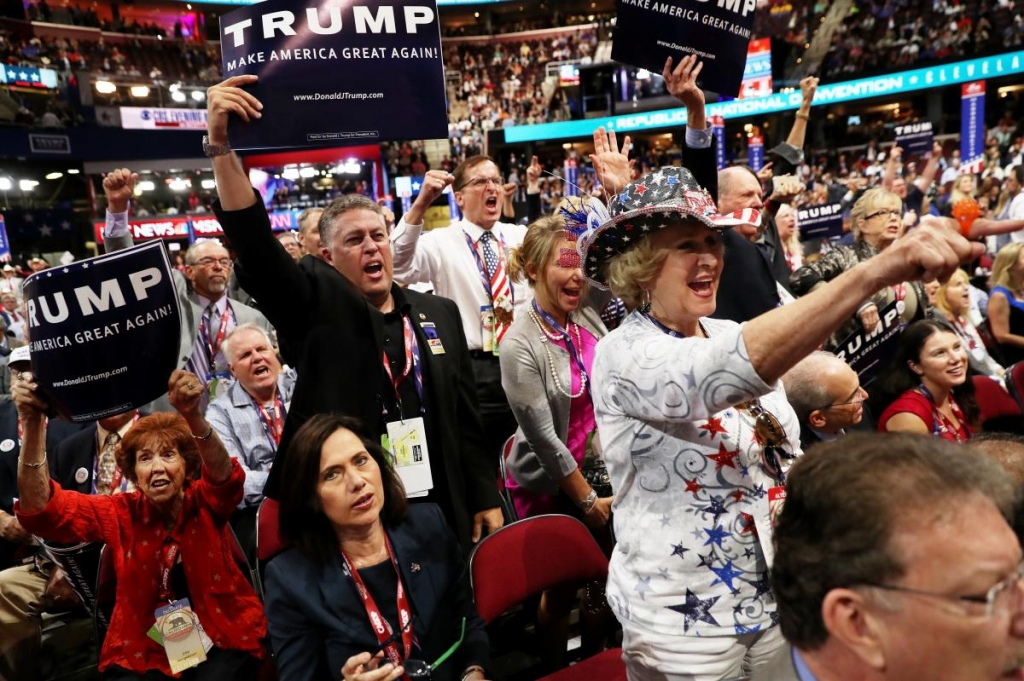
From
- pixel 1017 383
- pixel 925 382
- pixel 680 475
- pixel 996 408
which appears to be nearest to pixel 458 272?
pixel 925 382

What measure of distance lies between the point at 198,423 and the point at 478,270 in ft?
5.30

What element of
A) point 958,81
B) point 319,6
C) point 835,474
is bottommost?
point 835,474

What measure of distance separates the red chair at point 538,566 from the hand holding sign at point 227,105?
1.30 m

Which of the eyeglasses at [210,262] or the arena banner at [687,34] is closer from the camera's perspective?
the arena banner at [687,34]

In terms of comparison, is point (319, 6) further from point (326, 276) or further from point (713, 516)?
point (713, 516)

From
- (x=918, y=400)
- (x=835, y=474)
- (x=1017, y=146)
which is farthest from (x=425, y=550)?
(x=1017, y=146)

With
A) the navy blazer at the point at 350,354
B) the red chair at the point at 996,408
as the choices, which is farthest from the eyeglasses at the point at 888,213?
the navy blazer at the point at 350,354

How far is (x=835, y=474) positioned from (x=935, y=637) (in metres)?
0.21

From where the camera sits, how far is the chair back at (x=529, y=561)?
2164mm

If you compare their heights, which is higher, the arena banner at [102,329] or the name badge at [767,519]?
the arena banner at [102,329]

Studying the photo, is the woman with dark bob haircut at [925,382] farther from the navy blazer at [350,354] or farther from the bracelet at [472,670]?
the bracelet at [472,670]

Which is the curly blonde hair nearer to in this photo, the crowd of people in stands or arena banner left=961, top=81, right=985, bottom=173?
arena banner left=961, top=81, right=985, bottom=173

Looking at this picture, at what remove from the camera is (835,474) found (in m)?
0.97

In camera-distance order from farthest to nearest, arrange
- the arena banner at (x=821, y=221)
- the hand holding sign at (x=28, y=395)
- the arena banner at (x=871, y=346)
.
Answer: the arena banner at (x=821, y=221), the arena banner at (x=871, y=346), the hand holding sign at (x=28, y=395)
